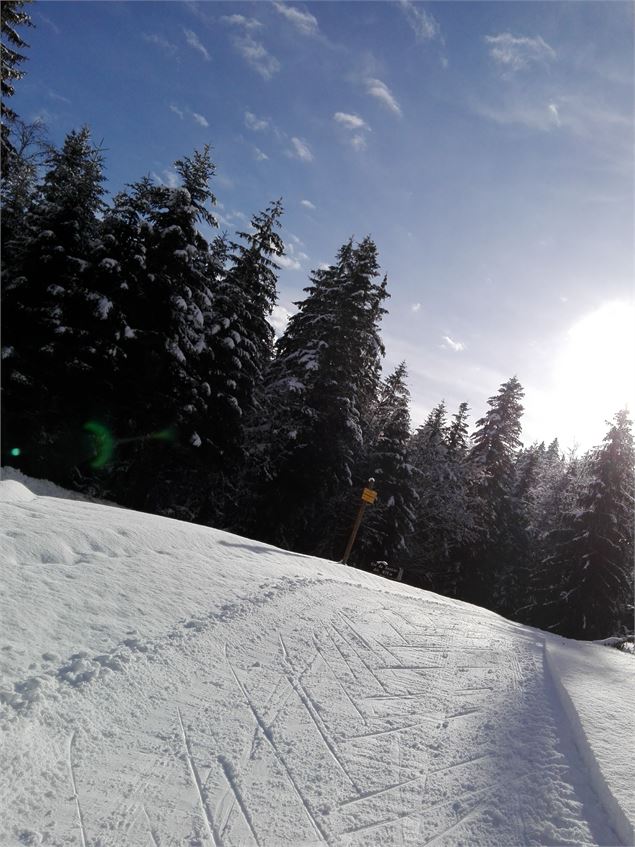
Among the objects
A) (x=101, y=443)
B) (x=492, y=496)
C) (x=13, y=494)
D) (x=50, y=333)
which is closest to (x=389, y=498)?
(x=492, y=496)

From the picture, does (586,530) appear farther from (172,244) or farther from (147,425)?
(172,244)

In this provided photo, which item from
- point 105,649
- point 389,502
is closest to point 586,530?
point 389,502

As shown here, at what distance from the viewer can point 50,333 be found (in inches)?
597

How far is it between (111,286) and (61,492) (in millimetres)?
Result: 7054

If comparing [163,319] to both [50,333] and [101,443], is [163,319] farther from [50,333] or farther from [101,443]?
[101,443]

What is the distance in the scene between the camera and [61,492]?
15.6 m

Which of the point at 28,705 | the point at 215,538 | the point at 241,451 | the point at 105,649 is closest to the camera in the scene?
the point at 28,705

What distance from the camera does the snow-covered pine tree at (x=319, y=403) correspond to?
20375 millimetres

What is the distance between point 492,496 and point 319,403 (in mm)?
16597

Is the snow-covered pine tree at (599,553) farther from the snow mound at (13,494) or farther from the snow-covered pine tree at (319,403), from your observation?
the snow mound at (13,494)

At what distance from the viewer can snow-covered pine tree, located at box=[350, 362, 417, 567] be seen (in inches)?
1006

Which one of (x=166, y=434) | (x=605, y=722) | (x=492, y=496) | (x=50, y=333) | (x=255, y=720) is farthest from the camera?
(x=492, y=496)

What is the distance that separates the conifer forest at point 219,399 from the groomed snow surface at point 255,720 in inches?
365

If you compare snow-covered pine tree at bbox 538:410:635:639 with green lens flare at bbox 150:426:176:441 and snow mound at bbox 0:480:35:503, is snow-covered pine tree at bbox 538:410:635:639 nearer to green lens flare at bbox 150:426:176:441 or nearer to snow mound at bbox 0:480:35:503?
green lens flare at bbox 150:426:176:441
